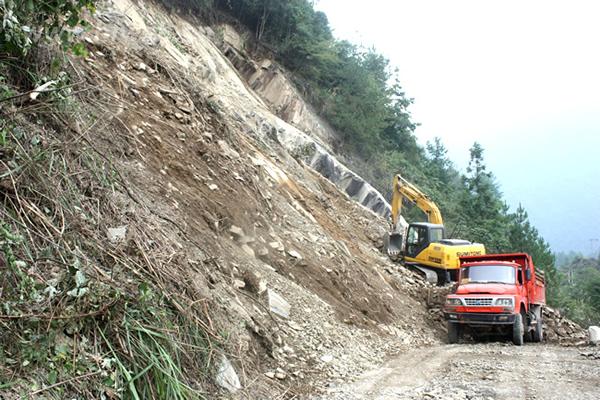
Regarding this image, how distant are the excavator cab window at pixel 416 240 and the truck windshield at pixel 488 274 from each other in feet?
10.3

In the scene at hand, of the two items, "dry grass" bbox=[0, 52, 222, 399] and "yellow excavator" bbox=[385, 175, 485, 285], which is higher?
"yellow excavator" bbox=[385, 175, 485, 285]

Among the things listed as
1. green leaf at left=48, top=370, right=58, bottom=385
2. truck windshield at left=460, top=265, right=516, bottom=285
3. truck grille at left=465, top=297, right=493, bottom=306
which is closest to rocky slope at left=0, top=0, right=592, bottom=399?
green leaf at left=48, top=370, right=58, bottom=385

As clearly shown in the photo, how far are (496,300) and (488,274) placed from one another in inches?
52.2

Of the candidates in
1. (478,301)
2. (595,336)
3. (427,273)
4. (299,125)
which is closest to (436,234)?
(427,273)

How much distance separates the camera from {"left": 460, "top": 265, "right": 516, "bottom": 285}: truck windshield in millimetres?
12039

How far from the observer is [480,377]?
289 inches

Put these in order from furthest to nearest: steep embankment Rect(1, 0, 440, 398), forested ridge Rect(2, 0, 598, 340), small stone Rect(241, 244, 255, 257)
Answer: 1. forested ridge Rect(2, 0, 598, 340)
2. small stone Rect(241, 244, 255, 257)
3. steep embankment Rect(1, 0, 440, 398)

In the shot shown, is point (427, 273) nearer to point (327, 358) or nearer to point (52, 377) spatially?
point (327, 358)

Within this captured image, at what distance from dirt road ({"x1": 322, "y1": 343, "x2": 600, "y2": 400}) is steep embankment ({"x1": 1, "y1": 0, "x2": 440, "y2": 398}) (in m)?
0.49

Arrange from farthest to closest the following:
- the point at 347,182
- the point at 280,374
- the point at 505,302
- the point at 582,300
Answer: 1. the point at 582,300
2. the point at 347,182
3. the point at 505,302
4. the point at 280,374

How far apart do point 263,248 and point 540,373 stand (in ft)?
16.1

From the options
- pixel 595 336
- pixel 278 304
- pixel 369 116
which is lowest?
pixel 278 304

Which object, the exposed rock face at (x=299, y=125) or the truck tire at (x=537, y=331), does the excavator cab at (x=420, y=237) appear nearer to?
→ the truck tire at (x=537, y=331)

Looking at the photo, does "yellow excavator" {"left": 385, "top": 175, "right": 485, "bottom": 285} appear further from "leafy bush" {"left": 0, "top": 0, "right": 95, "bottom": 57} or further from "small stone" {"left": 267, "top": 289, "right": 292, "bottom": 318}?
"leafy bush" {"left": 0, "top": 0, "right": 95, "bottom": 57}
